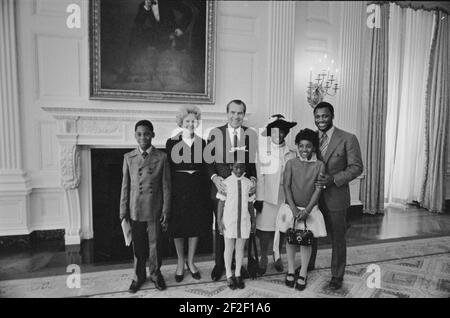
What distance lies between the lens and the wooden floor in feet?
9.20

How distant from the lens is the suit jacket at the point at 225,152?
2451 millimetres

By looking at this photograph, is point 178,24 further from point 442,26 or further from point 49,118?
point 442,26

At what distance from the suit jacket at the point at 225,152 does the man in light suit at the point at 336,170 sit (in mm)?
498

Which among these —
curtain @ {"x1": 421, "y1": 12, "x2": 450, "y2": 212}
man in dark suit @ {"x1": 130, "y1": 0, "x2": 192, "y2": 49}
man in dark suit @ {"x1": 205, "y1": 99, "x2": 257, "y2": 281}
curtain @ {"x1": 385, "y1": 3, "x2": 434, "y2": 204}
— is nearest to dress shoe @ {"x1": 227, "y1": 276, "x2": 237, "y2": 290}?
man in dark suit @ {"x1": 205, "y1": 99, "x2": 257, "y2": 281}

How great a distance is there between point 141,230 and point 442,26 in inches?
111

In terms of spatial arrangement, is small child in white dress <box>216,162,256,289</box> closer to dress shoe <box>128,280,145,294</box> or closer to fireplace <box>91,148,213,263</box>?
dress shoe <box>128,280,145,294</box>

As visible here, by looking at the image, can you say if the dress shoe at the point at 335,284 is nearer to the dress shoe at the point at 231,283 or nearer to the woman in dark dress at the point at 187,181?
the dress shoe at the point at 231,283

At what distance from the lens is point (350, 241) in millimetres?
3572

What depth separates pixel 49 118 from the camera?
3.44m

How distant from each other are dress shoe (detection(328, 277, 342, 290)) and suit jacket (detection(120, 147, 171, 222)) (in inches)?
52.2

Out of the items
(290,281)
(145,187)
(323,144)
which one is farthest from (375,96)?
(145,187)

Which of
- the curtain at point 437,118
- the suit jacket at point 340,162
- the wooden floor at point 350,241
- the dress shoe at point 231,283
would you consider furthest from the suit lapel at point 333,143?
the wooden floor at point 350,241
